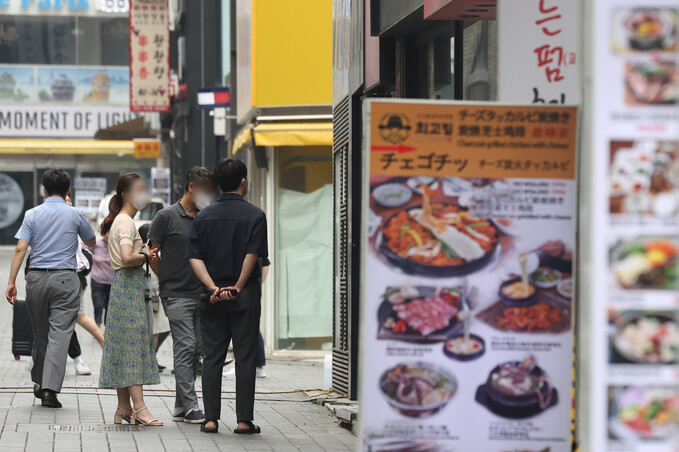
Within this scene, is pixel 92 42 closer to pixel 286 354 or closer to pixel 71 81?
pixel 71 81

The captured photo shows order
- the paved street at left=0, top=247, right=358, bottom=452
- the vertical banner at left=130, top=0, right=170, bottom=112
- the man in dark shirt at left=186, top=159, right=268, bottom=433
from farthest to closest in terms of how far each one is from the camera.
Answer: the vertical banner at left=130, top=0, right=170, bottom=112 < the man in dark shirt at left=186, top=159, right=268, bottom=433 < the paved street at left=0, top=247, right=358, bottom=452

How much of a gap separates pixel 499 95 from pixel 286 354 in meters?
10.3

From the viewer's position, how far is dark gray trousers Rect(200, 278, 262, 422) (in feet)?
28.8

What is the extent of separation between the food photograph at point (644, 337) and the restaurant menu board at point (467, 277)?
1.06 m

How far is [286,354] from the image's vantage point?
16219 millimetres

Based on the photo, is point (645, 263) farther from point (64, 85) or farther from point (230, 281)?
point (64, 85)

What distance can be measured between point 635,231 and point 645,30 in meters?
0.62

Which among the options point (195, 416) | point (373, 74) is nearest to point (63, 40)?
point (373, 74)

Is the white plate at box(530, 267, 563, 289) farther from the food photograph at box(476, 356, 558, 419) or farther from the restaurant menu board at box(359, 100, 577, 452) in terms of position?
the food photograph at box(476, 356, 558, 419)

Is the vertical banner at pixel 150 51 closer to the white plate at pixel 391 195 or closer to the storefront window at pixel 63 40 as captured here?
the storefront window at pixel 63 40

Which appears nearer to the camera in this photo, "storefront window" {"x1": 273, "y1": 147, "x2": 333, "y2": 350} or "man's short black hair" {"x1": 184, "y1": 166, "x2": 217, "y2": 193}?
"man's short black hair" {"x1": 184, "y1": 166, "x2": 217, "y2": 193}

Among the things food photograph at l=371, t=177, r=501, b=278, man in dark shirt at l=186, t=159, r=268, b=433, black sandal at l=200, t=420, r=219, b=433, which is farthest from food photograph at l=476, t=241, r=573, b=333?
black sandal at l=200, t=420, r=219, b=433

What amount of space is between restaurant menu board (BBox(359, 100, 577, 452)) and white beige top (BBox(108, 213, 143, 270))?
421 centimetres

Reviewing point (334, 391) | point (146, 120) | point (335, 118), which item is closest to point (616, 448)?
point (334, 391)
